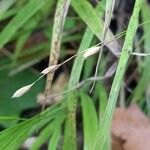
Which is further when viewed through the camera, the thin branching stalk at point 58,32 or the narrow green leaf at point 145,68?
the narrow green leaf at point 145,68

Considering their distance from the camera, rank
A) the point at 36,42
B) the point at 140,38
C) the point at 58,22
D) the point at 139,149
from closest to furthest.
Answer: the point at 58,22, the point at 139,149, the point at 140,38, the point at 36,42

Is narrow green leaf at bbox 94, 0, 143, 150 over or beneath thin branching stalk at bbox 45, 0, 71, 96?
beneath

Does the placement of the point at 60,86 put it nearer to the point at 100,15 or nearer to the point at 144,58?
the point at 144,58

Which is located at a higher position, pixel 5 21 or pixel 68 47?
pixel 5 21

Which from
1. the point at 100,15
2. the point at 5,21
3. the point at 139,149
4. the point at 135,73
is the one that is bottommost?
the point at 139,149

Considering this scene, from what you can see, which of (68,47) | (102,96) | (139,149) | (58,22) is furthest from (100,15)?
(68,47)

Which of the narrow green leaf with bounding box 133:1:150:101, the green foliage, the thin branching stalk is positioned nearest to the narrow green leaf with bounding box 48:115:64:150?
the green foliage

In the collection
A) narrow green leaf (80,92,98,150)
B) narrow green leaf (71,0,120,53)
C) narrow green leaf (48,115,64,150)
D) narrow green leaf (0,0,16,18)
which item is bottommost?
narrow green leaf (80,92,98,150)

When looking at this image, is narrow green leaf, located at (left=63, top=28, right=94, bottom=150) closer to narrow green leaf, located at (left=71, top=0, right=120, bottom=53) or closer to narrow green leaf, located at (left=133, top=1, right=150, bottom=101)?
narrow green leaf, located at (left=71, top=0, right=120, bottom=53)

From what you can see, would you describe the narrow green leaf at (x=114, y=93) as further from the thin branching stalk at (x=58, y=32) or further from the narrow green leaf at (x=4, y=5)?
the narrow green leaf at (x=4, y=5)

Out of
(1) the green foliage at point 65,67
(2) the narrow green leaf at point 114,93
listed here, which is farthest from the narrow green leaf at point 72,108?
(2) the narrow green leaf at point 114,93

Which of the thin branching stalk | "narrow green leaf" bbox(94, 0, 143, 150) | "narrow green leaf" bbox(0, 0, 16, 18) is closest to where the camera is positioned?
"narrow green leaf" bbox(94, 0, 143, 150)
